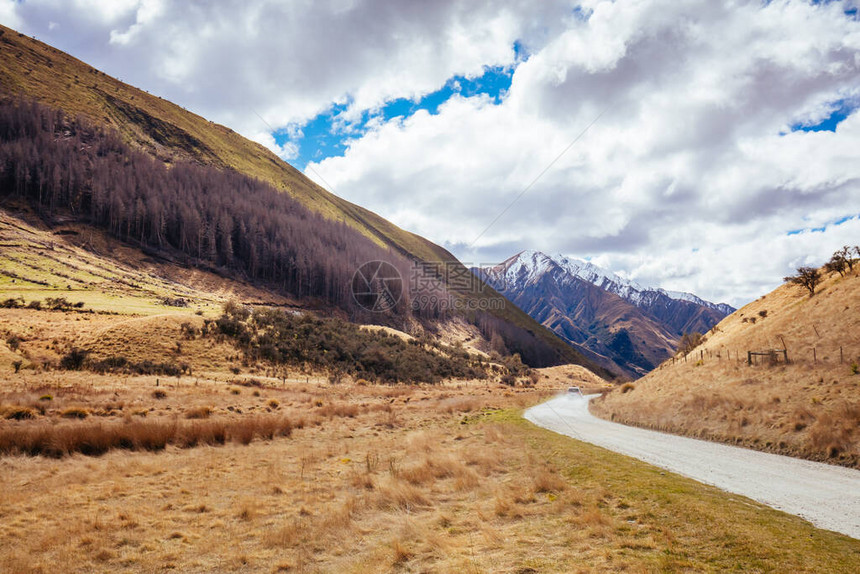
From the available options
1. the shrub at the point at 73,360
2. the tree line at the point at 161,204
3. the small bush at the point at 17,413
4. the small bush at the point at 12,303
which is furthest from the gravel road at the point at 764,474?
the tree line at the point at 161,204

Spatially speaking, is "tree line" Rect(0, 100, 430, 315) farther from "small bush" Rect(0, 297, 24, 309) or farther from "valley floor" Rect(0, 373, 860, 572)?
"valley floor" Rect(0, 373, 860, 572)

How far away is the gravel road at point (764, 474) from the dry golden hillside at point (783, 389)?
132cm

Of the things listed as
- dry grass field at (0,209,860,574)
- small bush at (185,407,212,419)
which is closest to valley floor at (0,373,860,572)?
dry grass field at (0,209,860,574)

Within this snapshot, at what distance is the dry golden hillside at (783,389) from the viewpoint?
47.4 ft

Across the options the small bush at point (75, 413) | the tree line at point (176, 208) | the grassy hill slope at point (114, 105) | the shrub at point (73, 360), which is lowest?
the small bush at point (75, 413)

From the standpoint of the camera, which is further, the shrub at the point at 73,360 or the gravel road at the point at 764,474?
the shrub at the point at 73,360

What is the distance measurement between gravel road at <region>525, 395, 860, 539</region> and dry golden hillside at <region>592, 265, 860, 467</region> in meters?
1.32

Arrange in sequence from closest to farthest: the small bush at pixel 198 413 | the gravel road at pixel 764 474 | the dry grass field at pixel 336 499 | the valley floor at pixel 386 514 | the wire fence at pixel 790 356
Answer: the valley floor at pixel 386 514 < the dry grass field at pixel 336 499 < the gravel road at pixel 764 474 < the wire fence at pixel 790 356 < the small bush at pixel 198 413

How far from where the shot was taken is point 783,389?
18.4 metres

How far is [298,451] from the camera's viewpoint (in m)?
15.6

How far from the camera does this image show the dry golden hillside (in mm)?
14445

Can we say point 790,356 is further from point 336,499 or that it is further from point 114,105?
point 114,105

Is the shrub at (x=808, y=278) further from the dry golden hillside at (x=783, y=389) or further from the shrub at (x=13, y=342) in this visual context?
the shrub at (x=13, y=342)

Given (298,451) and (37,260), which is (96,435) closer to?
(298,451)
